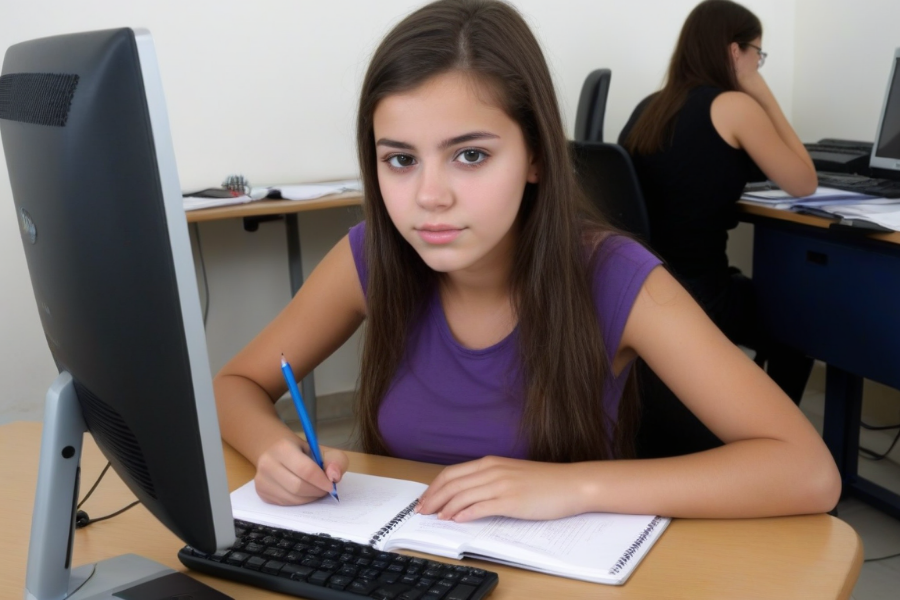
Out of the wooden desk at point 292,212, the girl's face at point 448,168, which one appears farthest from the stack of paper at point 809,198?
the girl's face at point 448,168

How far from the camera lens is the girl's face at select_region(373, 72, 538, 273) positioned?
954mm

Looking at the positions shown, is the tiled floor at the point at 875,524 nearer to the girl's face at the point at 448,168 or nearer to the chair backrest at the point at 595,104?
the girl's face at the point at 448,168

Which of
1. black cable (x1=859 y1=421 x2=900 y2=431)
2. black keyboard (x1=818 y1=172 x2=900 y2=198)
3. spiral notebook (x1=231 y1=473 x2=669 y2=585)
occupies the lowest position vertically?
black cable (x1=859 y1=421 x2=900 y2=431)

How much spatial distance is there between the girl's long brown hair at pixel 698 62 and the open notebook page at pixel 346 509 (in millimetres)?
1789

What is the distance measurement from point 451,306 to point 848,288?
4.53ft

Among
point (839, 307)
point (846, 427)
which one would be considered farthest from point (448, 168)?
point (846, 427)

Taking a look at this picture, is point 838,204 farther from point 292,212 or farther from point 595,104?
point 292,212

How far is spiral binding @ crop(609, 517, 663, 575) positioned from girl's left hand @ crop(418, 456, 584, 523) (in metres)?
0.07

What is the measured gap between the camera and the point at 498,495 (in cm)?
86

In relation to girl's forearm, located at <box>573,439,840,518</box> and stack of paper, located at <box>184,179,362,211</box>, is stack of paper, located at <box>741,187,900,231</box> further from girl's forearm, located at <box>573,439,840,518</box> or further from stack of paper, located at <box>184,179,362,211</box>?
girl's forearm, located at <box>573,439,840,518</box>

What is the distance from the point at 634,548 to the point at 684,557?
0.14 ft

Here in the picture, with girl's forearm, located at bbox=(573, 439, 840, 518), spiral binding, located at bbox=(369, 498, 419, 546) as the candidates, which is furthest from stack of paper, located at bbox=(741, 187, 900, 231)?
spiral binding, located at bbox=(369, 498, 419, 546)

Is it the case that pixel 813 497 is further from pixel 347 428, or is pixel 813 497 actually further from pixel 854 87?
pixel 854 87

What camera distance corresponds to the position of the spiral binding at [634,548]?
0.76 metres
